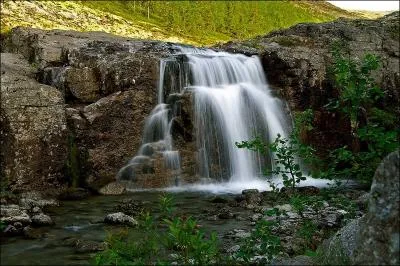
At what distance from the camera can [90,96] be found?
795 inches

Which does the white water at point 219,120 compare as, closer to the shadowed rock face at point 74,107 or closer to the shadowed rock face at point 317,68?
the shadowed rock face at point 74,107

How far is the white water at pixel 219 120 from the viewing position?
67.2 ft

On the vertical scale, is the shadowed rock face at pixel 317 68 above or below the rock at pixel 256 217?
above

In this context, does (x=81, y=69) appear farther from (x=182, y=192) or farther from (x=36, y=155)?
(x=182, y=192)

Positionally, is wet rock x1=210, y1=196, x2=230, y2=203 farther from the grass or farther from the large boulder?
the grass

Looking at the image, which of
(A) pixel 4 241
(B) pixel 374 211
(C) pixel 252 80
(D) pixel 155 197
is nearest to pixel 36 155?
(D) pixel 155 197

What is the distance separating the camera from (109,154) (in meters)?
19.6

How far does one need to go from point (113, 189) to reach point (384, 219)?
566 inches

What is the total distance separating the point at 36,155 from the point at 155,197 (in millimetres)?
5144

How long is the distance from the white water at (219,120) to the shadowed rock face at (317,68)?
68.1 inches

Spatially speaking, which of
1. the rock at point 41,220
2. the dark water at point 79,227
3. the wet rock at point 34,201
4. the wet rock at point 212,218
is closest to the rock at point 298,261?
the dark water at point 79,227

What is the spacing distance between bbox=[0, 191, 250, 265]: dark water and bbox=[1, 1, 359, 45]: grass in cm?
4240

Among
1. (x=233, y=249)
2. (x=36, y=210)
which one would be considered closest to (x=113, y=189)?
(x=36, y=210)

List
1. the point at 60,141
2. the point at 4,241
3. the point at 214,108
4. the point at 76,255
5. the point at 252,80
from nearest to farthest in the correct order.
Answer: the point at 76,255 < the point at 4,241 < the point at 60,141 < the point at 214,108 < the point at 252,80
